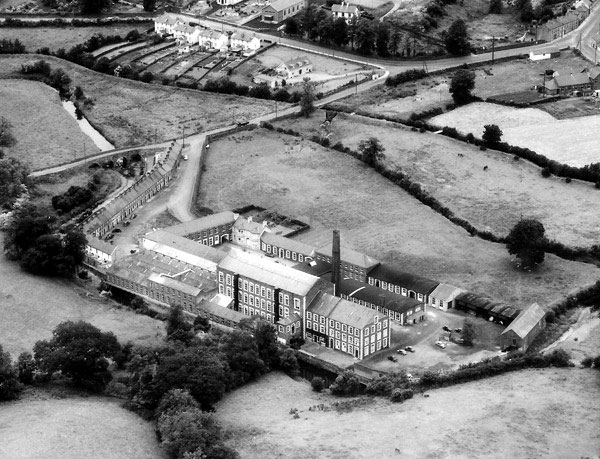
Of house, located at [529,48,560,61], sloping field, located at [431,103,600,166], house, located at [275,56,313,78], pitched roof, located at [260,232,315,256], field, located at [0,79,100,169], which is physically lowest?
field, located at [0,79,100,169]

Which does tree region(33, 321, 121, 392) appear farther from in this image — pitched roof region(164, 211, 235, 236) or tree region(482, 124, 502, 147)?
tree region(482, 124, 502, 147)

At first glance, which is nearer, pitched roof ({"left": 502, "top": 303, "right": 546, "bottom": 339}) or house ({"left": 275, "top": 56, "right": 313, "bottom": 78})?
pitched roof ({"left": 502, "top": 303, "right": 546, "bottom": 339})

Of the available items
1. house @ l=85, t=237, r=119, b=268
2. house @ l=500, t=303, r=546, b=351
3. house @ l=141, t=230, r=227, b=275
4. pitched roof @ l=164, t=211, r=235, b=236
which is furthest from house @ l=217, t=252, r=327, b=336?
house @ l=500, t=303, r=546, b=351

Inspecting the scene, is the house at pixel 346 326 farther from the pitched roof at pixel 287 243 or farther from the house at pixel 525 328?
the pitched roof at pixel 287 243

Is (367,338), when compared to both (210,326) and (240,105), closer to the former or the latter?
(210,326)

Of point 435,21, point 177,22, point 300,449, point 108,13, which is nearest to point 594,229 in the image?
point 300,449

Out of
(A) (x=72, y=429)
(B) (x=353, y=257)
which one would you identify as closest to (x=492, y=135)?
(B) (x=353, y=257)
